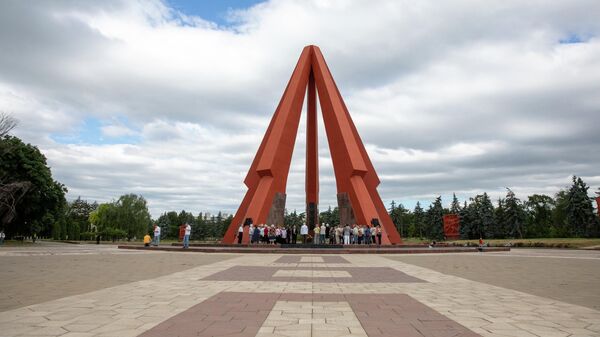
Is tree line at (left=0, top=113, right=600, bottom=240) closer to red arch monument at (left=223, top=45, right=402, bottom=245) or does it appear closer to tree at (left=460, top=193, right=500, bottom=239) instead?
tree at (left=460, top=193, right=500, bottom=239)

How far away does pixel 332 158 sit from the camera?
22031 millimetres

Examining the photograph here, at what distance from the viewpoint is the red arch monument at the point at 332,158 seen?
1975 cm

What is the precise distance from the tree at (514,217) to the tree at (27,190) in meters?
53.4

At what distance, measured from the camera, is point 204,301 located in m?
4.32

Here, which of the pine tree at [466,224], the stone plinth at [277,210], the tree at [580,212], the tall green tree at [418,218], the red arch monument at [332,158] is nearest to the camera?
the red arch monument at [332,158]

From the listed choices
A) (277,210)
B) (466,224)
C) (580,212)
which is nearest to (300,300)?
(277,210)

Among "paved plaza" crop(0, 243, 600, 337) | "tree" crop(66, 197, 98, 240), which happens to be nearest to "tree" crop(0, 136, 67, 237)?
"paved plaza" crop(0, 243, 600, 337)

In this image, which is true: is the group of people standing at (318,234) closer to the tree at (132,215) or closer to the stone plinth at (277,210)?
the stone plinth at (277,210)

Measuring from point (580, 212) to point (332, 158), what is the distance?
1560 inches

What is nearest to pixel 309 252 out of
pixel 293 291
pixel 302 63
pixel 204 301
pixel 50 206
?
pixel 293 291

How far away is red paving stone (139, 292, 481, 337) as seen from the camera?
9.94ft

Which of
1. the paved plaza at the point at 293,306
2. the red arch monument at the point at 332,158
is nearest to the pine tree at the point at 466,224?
the red arch monument at the point at 332,158

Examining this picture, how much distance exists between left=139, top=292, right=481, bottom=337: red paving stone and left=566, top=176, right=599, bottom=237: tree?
51574 mm

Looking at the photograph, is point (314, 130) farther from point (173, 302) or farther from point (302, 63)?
point (173, 302)
